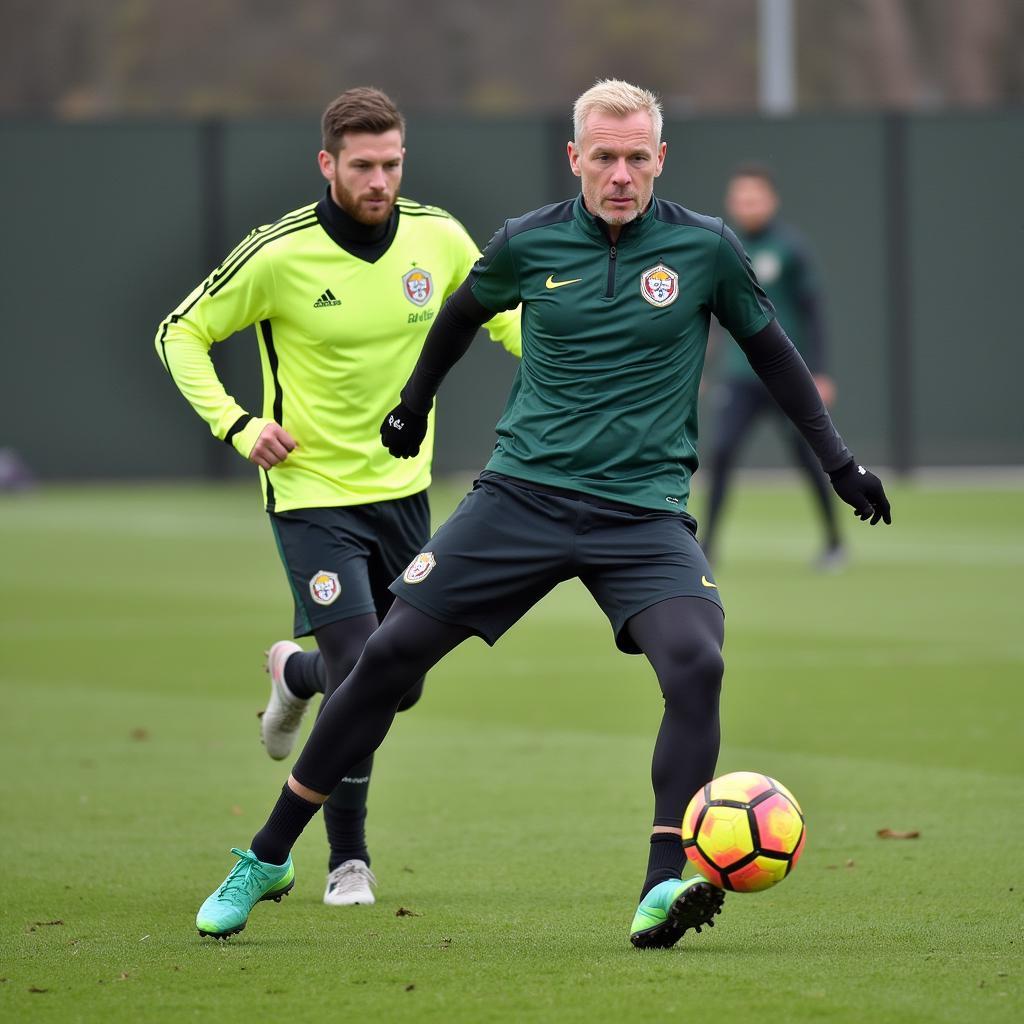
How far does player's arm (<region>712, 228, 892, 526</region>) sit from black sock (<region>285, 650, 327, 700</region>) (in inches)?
68.4

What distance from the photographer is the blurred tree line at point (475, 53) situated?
45000 mm

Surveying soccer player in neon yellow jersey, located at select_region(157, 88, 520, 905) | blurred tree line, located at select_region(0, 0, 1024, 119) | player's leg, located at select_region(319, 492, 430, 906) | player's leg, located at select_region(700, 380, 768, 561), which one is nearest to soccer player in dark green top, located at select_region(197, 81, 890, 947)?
player's leg, located at select_region(319, 492, 430, 906)

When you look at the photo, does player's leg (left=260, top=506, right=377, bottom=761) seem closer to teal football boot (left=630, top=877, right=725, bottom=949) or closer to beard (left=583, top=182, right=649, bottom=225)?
teal football boot (left=630, top=877, right=725, bottom=949)

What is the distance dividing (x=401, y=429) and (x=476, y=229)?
1813 cm

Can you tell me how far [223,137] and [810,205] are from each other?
259 inches

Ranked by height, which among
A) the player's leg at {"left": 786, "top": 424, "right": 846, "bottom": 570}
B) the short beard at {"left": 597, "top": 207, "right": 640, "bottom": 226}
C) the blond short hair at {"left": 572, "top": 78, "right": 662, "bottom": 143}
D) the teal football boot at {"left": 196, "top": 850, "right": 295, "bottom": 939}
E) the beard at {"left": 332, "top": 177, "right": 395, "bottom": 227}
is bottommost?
the player's leg at {"left": 786, "top": 424, "right": 846, "bottom": 570}

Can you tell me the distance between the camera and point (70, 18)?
4656cm

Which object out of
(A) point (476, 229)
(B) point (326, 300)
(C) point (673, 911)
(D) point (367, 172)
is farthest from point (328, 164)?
(A) point (476, 229)

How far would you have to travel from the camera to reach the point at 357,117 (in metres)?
6.44

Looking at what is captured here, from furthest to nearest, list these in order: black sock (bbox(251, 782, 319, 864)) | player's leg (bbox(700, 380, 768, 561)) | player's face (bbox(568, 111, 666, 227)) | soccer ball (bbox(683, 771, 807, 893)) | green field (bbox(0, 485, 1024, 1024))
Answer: player's leg (bbox(700, 380, 768, 561)), black sock (bbox(251, 782, 319, 864)), player's face (bbox(568, 111, 666, 227)), soccer ball (bbox(683, 771, 807, 893)), green field (bbox(0, 485, 1024, 1024))

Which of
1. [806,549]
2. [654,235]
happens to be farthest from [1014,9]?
[654,235]

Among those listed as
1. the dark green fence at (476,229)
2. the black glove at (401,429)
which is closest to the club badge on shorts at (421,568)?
the black glove at (401,429)

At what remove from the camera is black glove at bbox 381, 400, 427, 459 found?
6.15 meters

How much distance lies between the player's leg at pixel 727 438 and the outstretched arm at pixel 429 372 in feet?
27.3
